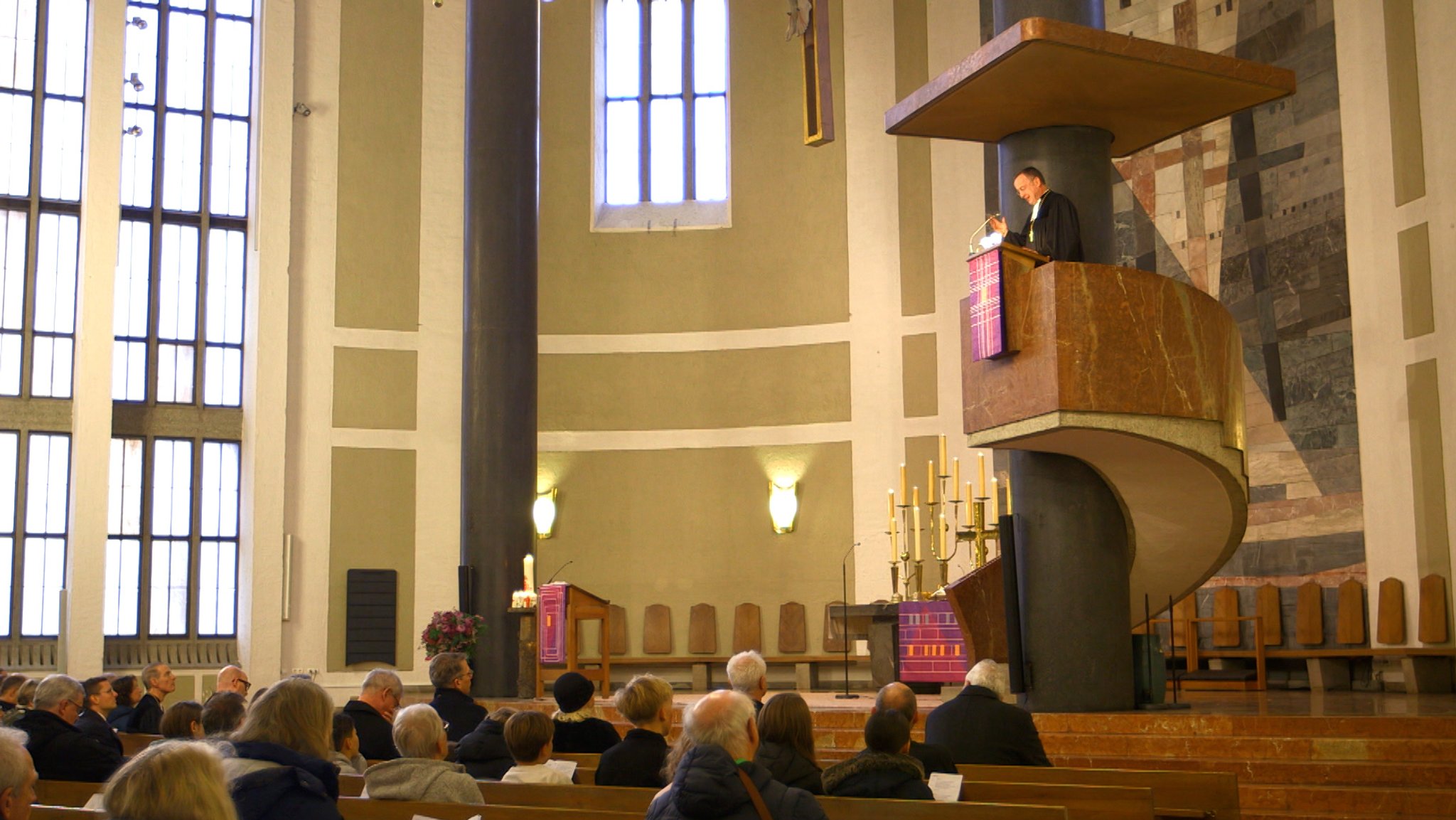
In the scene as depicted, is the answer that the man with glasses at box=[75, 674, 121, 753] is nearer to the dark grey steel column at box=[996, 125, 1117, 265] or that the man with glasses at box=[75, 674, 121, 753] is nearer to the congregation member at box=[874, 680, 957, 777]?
the congregation member at box=[874, 680, 957, 777]

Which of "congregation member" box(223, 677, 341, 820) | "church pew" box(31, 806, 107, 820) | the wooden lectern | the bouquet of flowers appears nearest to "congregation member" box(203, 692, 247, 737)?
"church pew" box(31, 806, 107, 820)

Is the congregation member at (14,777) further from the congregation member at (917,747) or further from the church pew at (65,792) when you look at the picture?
the congregation member at (917,747)

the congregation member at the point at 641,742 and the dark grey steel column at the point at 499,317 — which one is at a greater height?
the dark grey steel column at the point at 499,317

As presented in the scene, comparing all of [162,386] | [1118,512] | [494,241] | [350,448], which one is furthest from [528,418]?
[1118,512]

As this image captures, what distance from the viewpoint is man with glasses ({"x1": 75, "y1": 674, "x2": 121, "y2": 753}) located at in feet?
18.4

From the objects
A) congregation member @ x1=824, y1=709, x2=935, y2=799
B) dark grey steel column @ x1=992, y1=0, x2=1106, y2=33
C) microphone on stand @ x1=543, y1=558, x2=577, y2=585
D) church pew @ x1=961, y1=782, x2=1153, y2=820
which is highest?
dark grey steel column @ x1=992, y1=0, x2=1106, y2=33

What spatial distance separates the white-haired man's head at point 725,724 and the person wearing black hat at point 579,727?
244cm

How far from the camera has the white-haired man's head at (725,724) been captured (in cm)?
332

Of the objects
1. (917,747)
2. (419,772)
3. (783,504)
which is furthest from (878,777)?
(783,504)

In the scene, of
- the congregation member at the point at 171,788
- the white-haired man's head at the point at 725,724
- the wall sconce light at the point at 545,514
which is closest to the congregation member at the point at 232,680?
the white-haired man's head at the point at 725,724

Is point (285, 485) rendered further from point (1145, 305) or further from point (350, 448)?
point (1145, 305)

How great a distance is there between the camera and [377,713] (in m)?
5.69

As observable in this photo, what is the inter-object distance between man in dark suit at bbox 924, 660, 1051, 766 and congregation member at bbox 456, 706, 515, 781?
1584 millimetres

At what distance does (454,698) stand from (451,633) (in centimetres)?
563
